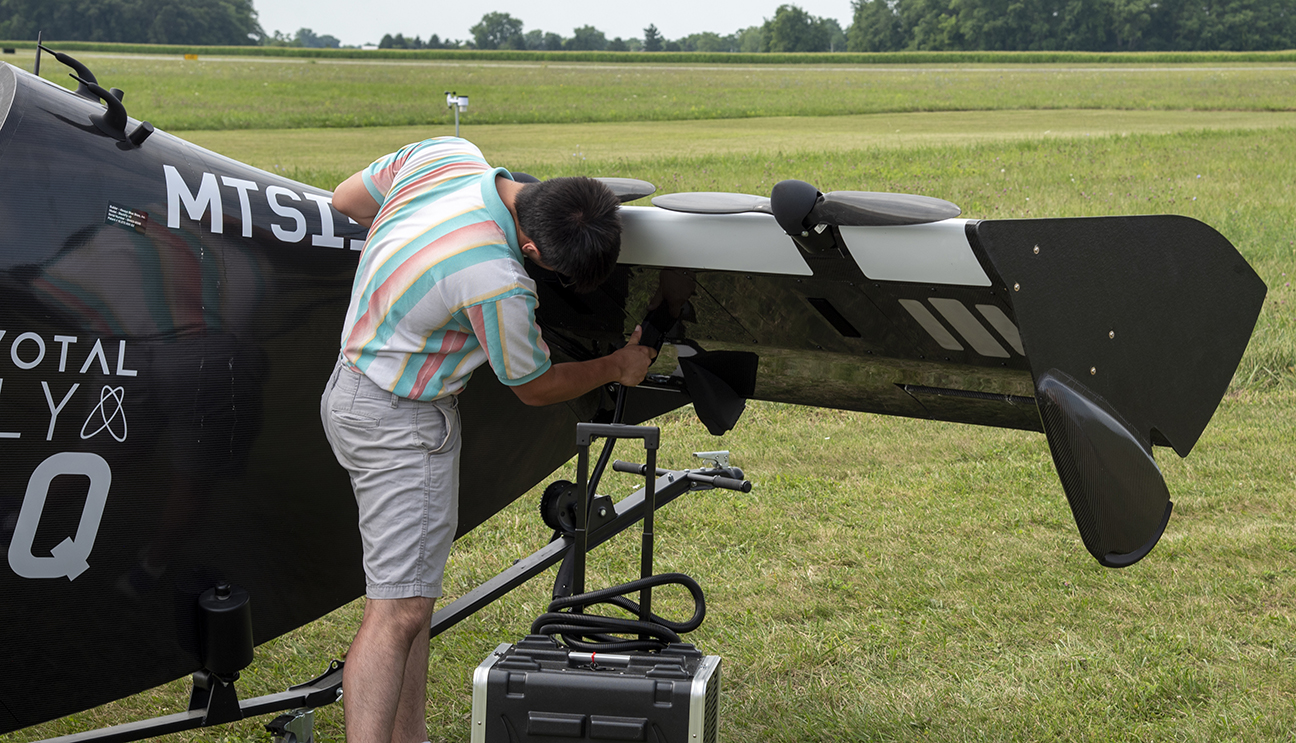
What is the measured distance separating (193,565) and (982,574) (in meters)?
3.11

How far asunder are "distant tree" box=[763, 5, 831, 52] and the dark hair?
93983 millimetres

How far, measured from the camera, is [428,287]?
8.33ft

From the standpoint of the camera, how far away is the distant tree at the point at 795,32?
91.4 m

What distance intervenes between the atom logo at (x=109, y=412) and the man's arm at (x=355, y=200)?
2.68ft

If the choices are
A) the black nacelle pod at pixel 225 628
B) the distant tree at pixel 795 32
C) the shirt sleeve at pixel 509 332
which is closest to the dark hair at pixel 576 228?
the shirt sleeve at pixel 509 332

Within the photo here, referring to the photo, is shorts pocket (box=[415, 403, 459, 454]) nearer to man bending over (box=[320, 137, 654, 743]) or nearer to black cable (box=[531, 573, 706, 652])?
man bending over (box=[320, 137, 654, 743])

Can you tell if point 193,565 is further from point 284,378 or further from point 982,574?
point 982,574

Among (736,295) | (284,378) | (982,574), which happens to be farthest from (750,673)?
(284,378)

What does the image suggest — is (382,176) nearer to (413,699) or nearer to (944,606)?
(413,699)

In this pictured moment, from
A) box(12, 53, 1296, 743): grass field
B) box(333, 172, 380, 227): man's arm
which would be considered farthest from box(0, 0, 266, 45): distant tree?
box(333, 172, 380, 227): man's arm

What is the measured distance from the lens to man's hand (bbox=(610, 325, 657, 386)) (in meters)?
2.82

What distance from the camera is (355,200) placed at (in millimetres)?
→ 2969

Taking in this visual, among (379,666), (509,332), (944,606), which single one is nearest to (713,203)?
(509,332)

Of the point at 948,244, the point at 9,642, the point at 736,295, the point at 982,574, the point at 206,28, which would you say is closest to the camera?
the point at 948,244
